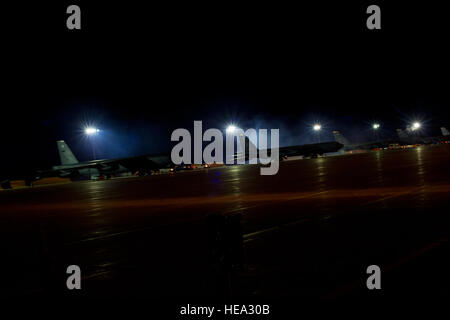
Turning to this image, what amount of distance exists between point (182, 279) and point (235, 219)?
90.5 inches

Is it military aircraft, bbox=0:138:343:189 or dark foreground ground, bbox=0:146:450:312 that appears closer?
dark foreground ground, bbox=0:146:450:312

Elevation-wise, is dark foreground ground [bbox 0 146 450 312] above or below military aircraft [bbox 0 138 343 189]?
below

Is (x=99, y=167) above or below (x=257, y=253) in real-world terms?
above

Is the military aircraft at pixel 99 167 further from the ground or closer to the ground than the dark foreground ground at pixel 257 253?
further from the ground

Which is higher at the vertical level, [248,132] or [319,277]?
[248,132]

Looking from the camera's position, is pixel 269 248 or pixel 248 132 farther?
Result: pixel 248 132

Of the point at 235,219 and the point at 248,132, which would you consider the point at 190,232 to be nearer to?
the point at 235,219

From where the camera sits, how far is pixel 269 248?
8516mm

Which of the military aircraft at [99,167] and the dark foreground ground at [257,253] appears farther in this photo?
the military aircraft at [99,167]

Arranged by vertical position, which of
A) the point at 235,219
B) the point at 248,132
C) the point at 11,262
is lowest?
the point at 11,262

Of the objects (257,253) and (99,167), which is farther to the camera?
(99,167)
